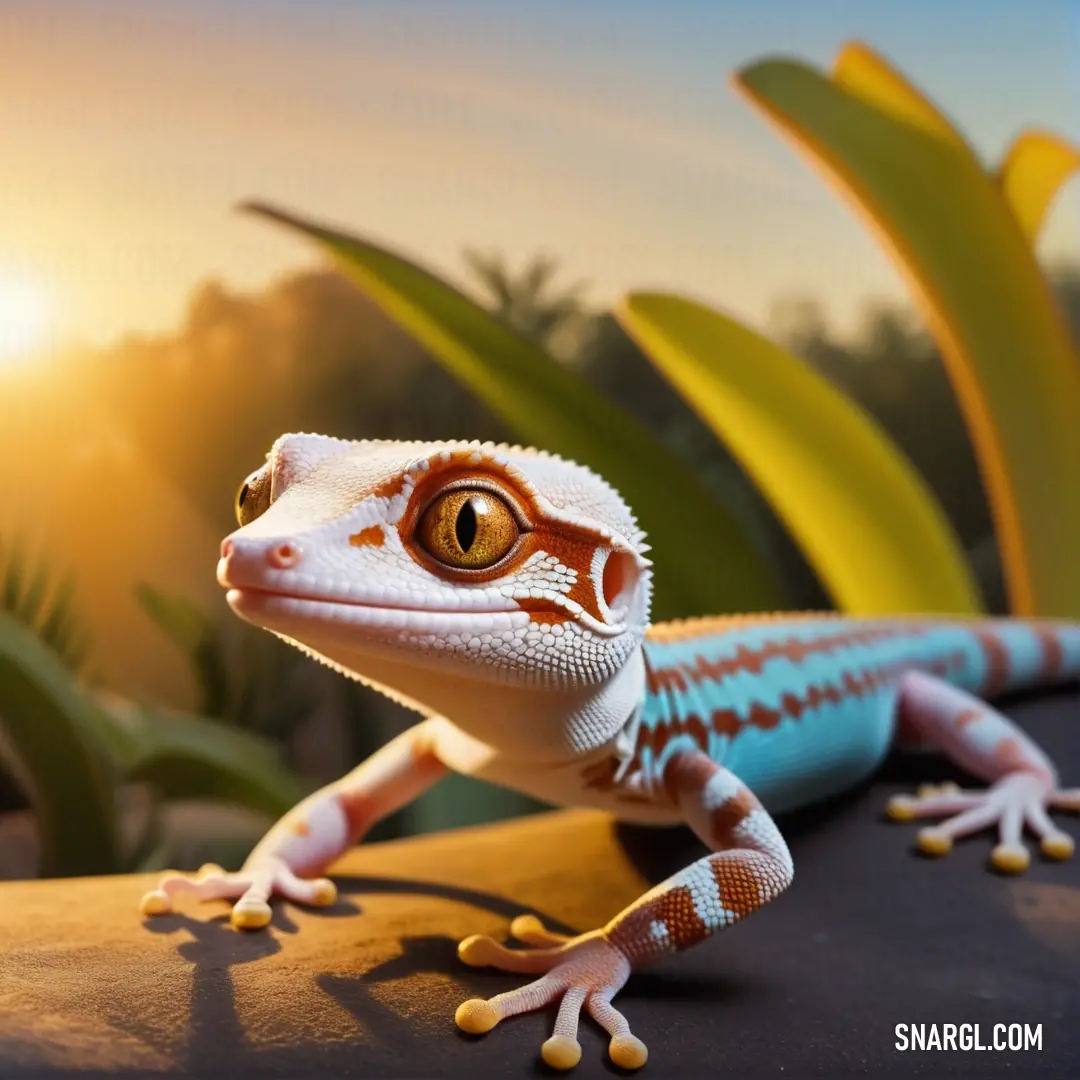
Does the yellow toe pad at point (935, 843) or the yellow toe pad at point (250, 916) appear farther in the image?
the yellow toe pad at point (935, 843)

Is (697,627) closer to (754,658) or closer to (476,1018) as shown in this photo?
(754,658)

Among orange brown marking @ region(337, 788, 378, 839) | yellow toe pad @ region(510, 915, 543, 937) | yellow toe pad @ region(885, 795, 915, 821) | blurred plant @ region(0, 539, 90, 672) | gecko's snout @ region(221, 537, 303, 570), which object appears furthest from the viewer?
blurred plant @ region(0, 539, 90, 672)

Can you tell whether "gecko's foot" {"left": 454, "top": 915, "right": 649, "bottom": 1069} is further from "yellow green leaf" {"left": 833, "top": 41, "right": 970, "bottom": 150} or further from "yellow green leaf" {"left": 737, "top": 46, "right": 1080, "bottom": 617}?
"yellow green leaf" {"left": 833, "top": 41, "right": 970, "bottom": 150}

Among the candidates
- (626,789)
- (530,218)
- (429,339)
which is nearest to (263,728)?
(429,339)

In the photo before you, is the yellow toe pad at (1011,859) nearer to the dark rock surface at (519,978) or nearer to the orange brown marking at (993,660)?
the dark rock surface at (519,978)

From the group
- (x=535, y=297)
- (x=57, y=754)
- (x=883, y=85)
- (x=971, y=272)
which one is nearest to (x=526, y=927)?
(x=57, y=754)

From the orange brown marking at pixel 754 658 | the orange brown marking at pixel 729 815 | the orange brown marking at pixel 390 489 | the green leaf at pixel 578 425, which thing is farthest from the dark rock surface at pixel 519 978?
the green leaf at pixel 578 425

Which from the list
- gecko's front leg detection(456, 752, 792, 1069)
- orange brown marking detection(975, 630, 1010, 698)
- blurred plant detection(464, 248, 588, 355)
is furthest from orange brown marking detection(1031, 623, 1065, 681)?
blurred plant detection(464, 248, 588, 355)
